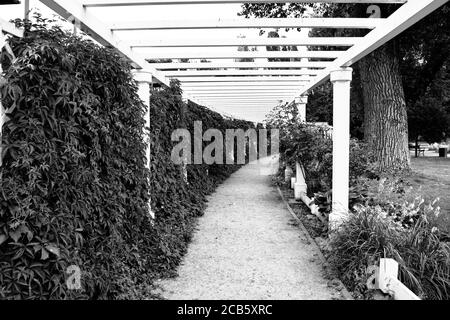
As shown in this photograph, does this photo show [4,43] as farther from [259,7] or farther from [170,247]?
[259,7]

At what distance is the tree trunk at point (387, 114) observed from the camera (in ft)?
28.9

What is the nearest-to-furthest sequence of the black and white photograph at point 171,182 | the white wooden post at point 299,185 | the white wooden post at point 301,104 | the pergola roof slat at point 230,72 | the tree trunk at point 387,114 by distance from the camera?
the black and white photograph at point 171,182
the pergola roof slat at point 230,72
the tree trunk at point 387,114
the white wooden post at point 299,185
the white wooden post at point 301,104

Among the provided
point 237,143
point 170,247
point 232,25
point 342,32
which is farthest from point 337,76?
point 237,143

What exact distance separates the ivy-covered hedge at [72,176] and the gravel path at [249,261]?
1.46 ft

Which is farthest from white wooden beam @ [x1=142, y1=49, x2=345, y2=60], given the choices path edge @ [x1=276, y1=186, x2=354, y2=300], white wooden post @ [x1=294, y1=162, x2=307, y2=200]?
white wooden post @ [x1=294, y1=162, x2=307, y2=200]

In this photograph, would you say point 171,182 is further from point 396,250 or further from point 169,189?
point 396,250

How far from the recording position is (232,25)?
437 centimetres

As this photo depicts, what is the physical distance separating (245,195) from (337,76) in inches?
214

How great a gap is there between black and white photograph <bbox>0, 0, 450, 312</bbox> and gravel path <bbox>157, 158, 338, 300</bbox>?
1.2 inches

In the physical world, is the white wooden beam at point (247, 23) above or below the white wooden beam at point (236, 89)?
above

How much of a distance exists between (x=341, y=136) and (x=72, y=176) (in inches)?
166

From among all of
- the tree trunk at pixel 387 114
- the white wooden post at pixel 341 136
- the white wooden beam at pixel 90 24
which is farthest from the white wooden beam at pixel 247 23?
the tree trunk at pixel 387 114

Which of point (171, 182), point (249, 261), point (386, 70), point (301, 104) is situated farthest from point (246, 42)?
point (301, 104)

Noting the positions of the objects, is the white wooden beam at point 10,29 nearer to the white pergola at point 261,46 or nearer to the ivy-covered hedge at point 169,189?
the white pergola at point 261,46
